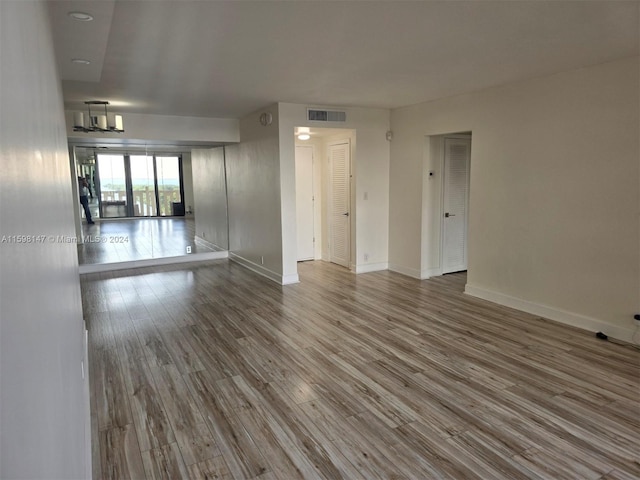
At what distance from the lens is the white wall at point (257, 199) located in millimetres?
6391

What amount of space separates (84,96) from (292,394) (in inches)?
185

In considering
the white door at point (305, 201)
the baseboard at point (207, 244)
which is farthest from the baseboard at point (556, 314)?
the baseboard at point (207, 244)

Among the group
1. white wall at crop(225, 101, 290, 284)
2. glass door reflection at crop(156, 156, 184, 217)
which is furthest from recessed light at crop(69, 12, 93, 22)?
glass door reflection at crop(156, 156, 184, 217)

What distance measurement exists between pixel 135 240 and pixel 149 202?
76 cm

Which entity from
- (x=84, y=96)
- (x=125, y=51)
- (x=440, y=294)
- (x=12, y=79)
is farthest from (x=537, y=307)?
(x=84, y=96)

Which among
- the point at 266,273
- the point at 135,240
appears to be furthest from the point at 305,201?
the point at 135,240

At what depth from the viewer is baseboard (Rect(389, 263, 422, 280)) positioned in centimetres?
675

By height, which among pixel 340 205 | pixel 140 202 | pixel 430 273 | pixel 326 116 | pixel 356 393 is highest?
pixel 326 116

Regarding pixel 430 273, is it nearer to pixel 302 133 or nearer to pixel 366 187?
pixel 366 187

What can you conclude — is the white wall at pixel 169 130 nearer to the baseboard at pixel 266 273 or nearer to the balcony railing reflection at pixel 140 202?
the balcony railing reflection at pixel 140 202

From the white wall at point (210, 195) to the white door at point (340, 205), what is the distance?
2240 millimetres

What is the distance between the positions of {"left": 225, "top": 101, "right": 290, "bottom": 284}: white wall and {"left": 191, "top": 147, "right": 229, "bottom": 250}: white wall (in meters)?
0.29

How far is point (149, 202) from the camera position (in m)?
8.02

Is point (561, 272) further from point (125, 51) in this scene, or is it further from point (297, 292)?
point (125, 51)
